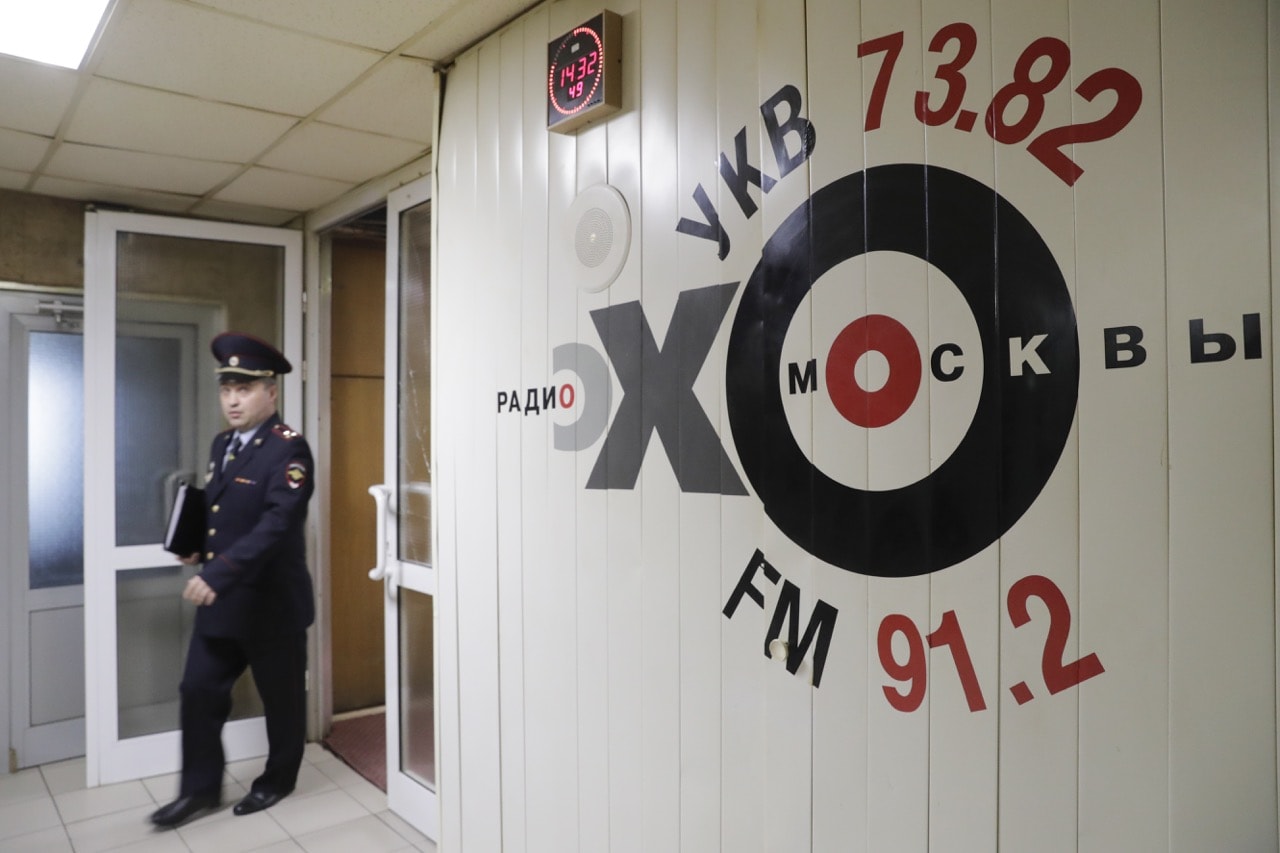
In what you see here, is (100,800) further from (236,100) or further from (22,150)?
(236,100)

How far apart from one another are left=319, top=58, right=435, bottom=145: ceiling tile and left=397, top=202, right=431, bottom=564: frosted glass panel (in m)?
0.36

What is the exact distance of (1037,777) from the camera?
1223 millimetres

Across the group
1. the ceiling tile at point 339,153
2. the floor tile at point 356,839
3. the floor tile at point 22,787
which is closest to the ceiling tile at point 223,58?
the ceiling tile at point 339,153

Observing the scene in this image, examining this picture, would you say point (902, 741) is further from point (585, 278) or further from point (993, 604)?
point (585, 278)

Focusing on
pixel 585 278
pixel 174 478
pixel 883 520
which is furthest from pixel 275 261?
pixel 883 520

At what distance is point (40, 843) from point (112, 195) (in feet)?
8.89

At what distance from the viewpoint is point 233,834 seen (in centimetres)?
323

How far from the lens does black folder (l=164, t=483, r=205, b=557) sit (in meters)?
3.58

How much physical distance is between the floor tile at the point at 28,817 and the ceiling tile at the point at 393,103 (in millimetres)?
2941

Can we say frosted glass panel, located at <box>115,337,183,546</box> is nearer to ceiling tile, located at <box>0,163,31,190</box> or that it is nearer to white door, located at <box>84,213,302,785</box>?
white door, located at <box>84,213,302,785</box>

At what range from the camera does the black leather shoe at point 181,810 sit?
3.31 m

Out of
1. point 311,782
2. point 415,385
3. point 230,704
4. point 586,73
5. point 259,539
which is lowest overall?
point 311,782

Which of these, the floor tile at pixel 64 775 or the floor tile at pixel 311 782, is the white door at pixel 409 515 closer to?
the floor tile at pixel 311 782

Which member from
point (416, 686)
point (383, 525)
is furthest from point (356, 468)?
point (416, 686)
